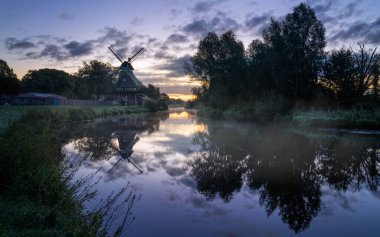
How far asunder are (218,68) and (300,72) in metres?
20.6

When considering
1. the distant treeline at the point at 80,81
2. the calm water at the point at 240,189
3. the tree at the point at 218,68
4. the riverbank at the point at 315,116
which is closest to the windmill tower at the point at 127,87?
the distant treeline at the point at 80,81

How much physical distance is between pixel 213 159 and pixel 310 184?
5990 millimetres

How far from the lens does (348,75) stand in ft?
133

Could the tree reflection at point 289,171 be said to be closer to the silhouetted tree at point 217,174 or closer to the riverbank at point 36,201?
the silhouetted tree at point 217,174

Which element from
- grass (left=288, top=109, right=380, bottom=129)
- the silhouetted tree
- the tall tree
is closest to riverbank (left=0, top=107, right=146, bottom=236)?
the silhouetted tree

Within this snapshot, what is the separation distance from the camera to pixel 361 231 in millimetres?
7590

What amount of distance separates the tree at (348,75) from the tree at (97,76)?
72387 mm

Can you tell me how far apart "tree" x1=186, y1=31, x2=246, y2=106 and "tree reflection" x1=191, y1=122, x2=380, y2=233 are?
116 feet

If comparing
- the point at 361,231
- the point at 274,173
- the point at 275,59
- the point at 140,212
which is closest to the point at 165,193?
the point at 140,212

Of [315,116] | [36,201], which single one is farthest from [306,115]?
[36,201]

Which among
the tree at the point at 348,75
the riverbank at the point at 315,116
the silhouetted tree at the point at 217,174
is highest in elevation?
the tree at the point at 348,75

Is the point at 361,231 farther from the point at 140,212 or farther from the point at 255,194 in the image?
the point at 140,212

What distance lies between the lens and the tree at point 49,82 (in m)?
92.9

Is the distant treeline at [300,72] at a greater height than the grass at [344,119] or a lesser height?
greater
